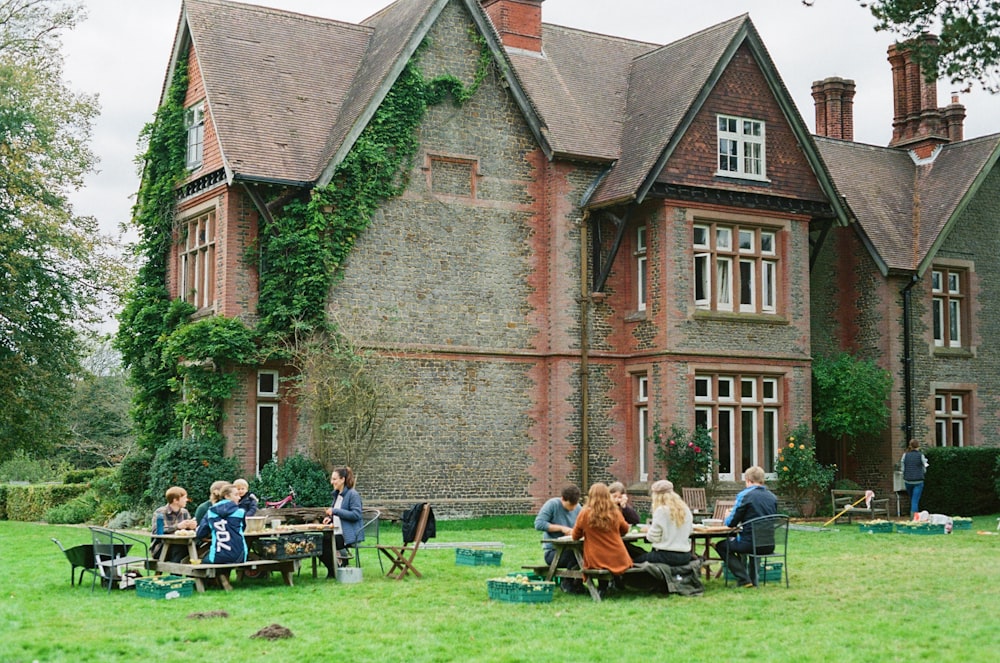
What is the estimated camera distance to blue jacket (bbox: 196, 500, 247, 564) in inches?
580

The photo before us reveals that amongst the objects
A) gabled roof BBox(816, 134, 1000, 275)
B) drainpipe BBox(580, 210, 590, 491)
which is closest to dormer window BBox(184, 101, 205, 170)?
drainpipe BBox(580, 210, 590, 491)

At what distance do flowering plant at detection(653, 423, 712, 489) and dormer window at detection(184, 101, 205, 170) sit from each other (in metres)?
11.6

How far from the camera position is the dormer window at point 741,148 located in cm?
2742

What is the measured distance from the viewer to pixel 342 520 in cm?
1623

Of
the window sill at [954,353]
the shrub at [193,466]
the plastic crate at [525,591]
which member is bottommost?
the plastic crate at [525,591]

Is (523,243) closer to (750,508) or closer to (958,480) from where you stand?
(958,480)

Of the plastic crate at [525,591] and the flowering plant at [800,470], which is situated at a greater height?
the flowering plant at [800,470]

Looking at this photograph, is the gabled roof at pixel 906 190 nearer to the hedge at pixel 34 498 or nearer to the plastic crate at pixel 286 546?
the plastic crate at pixel 286 546

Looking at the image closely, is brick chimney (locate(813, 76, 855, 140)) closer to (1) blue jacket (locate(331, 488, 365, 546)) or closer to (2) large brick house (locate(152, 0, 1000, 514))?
(2) large brick house (locate(152, 0, 1000, 514))

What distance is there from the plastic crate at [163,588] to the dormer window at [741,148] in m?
16.6

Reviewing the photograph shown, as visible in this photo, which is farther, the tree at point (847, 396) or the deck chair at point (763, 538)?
the tree at point (847, 396)

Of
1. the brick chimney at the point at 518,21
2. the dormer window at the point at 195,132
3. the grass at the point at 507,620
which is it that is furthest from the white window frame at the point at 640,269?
the grass at the point at 507,620

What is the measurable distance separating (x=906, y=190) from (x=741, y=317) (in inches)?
357

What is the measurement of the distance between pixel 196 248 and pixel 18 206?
8.24m
